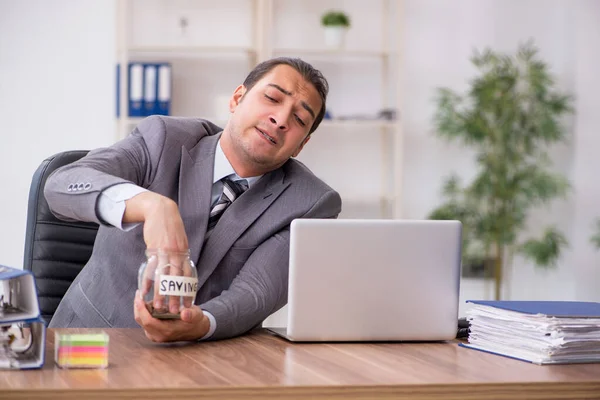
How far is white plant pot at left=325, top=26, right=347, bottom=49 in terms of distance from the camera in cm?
489

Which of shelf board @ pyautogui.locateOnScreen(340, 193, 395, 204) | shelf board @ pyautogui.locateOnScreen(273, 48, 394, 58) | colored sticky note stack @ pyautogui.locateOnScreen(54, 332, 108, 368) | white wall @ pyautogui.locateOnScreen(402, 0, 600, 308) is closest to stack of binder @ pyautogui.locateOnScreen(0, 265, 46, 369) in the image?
colored sticky note stack @ pyautogui.locateOnScreen(54, 332, 108, 368)

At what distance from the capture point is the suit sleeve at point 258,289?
1616 mm

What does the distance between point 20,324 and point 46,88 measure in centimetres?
385

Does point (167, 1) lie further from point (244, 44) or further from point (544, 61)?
point (544, 61)

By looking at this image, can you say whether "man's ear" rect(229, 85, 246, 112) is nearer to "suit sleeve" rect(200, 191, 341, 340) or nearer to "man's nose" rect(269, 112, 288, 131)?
"man's nose" rect(269, 112, 288, 131)

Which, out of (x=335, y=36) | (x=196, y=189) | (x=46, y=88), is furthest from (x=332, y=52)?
(x=196, y=189)

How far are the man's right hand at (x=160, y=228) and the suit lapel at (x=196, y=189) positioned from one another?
324 mm

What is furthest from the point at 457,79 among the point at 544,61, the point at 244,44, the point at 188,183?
the point at 188,183

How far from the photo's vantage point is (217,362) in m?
1.34

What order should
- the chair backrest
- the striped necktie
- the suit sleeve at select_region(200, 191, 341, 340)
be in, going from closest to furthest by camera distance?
the suit sleeve at select_region(200, 191, 341, 340), the striped necktie, the chair backrest

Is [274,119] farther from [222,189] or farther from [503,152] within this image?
[503,152]

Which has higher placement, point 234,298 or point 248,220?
point 248,220

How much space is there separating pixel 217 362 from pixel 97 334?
Answer: 198mm

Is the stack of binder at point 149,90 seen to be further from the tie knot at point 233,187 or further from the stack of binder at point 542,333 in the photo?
the stack of binder at point 542,333
